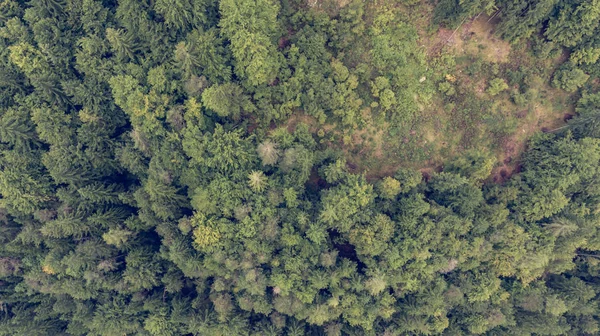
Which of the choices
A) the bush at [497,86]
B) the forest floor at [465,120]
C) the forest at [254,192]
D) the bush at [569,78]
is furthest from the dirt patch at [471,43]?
the bush at [569,78]

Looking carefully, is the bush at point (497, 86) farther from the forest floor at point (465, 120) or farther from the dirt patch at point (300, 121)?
the dirt patch at point (300, 121)

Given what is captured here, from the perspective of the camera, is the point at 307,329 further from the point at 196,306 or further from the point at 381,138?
the point at 381,138

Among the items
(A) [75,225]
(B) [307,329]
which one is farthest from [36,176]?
(B) [307,329]

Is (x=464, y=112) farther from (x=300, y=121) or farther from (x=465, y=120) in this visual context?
(x=300, y=121)

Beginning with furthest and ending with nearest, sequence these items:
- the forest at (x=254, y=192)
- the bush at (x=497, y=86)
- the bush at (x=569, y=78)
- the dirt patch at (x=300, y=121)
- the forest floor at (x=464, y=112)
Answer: the forest floor at (x=464, y=112) → the bush at (x=497, y=86) → the dirt patch at (x=300, y=121) → the bush at (x=569, y=78) → the forest at (x=254, y=192)

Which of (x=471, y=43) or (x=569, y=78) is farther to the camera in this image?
(x=471, y=43)

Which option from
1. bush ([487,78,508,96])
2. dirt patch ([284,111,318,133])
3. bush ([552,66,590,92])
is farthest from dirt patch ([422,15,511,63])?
dirt patch ([284,111,318,133])

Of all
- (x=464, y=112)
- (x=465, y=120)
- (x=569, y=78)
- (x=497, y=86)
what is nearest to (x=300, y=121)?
(x=464, y=112)

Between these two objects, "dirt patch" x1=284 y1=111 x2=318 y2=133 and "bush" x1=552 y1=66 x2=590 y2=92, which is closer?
"bush" x1=552 y1=66 x2=590 y2=92

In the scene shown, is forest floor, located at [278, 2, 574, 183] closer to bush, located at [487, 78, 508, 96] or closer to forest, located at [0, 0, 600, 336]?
bush, located at [487, 78, 508, 96]
